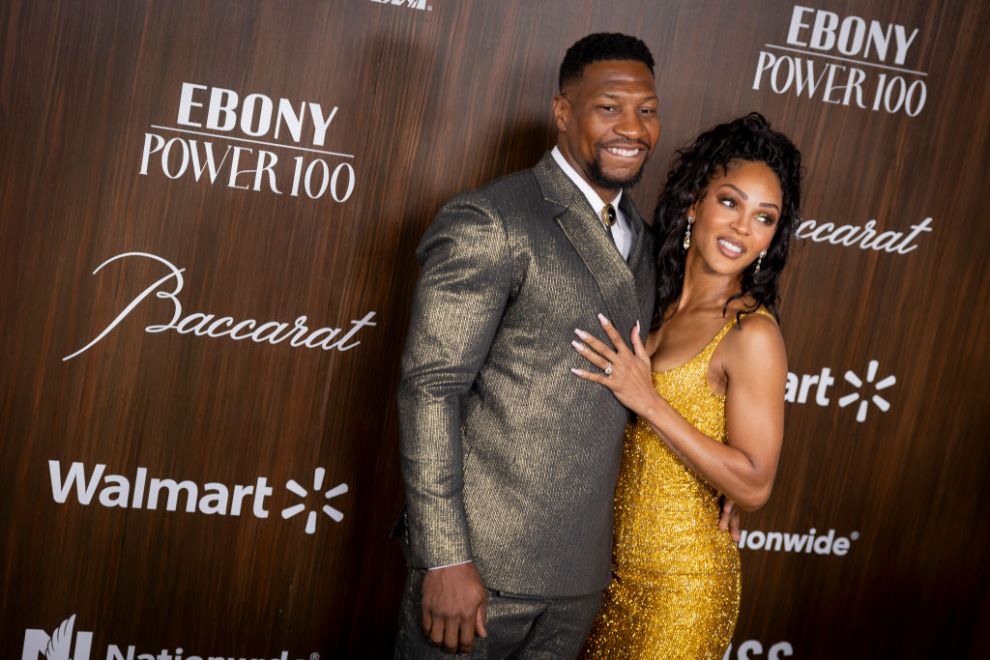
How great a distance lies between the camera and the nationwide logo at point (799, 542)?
2969 mm

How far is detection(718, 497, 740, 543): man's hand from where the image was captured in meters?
2.11

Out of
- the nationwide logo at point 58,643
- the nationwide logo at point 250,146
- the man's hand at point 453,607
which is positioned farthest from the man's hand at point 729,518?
the nationwide logo at point 58,643

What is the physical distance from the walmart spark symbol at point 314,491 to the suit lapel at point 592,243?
1078 millimetres

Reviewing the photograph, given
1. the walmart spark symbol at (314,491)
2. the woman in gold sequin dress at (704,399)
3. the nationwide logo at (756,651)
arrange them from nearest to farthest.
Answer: the woman in gold sequin dress at (704,399), the walmart spark symbol at (314,491), the nationwide logo at (756,651)

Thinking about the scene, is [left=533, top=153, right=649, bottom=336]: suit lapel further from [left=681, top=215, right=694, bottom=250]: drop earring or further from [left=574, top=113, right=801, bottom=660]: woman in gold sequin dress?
[left=681, top=215, right=694, bottom=250]: drop earring

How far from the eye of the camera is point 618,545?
2.09 meters

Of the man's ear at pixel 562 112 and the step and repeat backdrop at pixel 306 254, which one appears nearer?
the man's ear at pixel 562 112

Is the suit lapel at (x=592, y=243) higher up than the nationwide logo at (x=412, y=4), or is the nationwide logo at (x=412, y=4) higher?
the nationwide logo at (x=412, y=4)

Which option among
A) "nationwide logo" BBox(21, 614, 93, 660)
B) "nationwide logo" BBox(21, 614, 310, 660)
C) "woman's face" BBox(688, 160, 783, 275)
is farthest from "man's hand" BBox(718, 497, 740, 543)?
"nationwide logo" BBox(21, 614, 93, 660)

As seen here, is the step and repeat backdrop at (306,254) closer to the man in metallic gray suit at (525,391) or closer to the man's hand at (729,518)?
the man in metallic gray suit at (525,391)

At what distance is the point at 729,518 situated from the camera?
2139 millimetres

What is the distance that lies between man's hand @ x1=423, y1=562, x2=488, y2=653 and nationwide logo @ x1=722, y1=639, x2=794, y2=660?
4.88ft

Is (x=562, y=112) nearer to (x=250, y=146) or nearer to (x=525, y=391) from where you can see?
(x=525, y=391)

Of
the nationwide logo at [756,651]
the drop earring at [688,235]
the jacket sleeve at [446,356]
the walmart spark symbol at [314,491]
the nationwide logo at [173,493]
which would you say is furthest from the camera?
the nationwide logo at [756,651]
